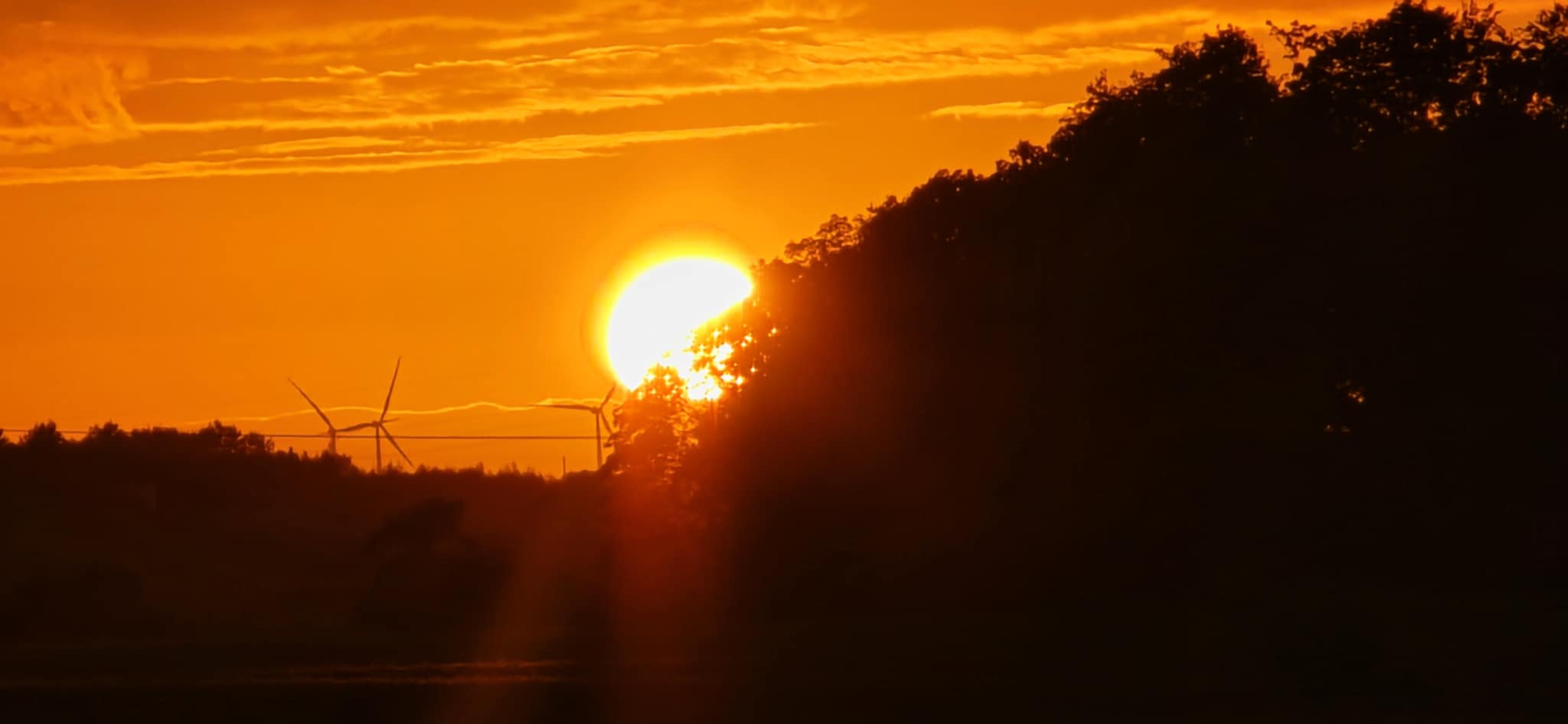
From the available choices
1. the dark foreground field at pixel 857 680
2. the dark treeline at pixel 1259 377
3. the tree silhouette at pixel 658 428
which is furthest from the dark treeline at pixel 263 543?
the dark treeline at pixel 1259 377

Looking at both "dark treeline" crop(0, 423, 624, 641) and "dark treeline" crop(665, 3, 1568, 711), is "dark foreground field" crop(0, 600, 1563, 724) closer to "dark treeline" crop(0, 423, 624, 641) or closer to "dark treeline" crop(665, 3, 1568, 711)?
"dark treeline" crop(665, 3, 1568, 711)

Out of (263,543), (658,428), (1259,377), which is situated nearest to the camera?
(1259,377)

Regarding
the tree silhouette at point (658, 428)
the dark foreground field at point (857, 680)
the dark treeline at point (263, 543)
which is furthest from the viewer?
the dark treeline at point (263, 543)

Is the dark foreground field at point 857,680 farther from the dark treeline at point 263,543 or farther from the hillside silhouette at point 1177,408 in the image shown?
the dark treeline at point 263,543

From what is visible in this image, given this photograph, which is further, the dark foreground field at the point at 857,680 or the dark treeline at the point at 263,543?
the dark treeline at the point at 263,543

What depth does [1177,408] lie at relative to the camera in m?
35.5

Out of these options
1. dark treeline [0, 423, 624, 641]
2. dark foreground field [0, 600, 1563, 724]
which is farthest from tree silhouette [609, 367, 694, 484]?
dark foreground field [0, 600, 1563, 724]

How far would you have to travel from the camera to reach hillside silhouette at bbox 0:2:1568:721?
112ft

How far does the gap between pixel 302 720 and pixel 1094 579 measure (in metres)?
16.9

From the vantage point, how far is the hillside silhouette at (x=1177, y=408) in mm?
34219

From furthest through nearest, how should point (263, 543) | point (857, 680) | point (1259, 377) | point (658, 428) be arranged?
1. point (263, 543)
2. point (658, 428)
3. point (1259, 377)
4. point (857, 680)

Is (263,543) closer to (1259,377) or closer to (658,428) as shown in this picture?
(658,428)

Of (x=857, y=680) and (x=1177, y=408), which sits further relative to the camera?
(x=1177, y=408)

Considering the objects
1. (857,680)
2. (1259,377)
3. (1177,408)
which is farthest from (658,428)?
(857,680)
